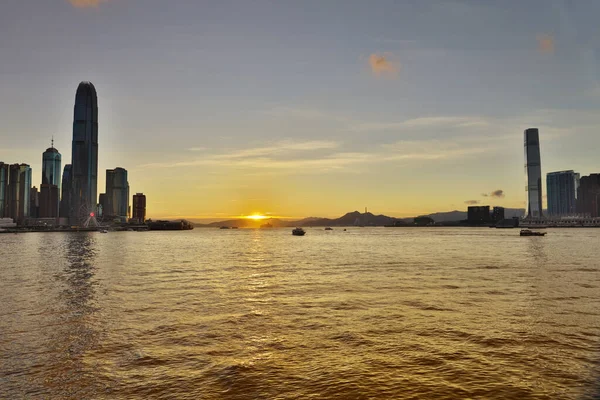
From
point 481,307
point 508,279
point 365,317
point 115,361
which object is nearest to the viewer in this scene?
point 115,361

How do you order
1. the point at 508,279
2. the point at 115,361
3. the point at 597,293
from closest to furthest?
the point at 115,361
the point at 597,293
the point at 508,279

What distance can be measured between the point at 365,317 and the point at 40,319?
941 inches

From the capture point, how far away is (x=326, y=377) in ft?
59.4

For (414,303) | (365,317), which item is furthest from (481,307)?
(365,317)

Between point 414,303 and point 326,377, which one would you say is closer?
point 326,377

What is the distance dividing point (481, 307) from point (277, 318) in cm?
1675

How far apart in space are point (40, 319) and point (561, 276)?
194 ft

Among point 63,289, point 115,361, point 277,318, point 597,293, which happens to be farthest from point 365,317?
point 63,289

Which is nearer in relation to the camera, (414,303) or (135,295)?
(414,303)

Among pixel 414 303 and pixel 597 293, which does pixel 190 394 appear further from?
pixel 597 293

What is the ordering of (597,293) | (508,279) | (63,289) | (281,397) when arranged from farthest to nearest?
(508,279) < (63,289) < (597,293) < (281,397)

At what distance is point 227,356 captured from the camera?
69.3 ft

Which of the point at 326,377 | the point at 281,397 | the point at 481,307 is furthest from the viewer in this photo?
the point at 481,307

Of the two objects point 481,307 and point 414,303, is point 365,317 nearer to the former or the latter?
point 414,303
